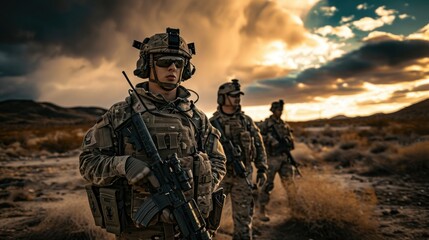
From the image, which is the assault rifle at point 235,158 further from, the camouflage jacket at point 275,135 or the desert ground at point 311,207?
the camouflage jacket at point 275,135

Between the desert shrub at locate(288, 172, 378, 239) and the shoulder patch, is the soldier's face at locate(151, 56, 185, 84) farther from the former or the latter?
the desert shrub at locate(288, 172, 378, 239)

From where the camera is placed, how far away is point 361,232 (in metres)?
5.27

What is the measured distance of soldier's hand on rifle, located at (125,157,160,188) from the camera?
1953 mm

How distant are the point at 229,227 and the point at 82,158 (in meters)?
4.29

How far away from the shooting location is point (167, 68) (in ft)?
7.95

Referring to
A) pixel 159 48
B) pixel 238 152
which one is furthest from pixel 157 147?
pixel 238 152

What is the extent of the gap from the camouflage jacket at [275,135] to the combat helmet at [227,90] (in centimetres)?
246

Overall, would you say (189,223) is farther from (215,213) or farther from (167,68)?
(167,68)

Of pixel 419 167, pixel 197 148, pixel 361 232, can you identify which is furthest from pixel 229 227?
pixel 419 167

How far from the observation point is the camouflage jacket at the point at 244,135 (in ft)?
16.8

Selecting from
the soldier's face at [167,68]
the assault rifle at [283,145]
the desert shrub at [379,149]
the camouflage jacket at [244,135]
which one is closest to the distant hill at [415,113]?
the desert shrub at [379,149]

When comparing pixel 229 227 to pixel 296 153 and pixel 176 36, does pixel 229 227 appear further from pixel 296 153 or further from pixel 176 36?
pixel 296 153

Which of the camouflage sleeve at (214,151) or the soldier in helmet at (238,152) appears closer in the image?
the camouflage sleeve at (214,151)

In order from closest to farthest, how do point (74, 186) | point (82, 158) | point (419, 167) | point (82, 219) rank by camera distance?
point (82, 158) → point (82, 219) → point (74, 186) → point (419, 167)
